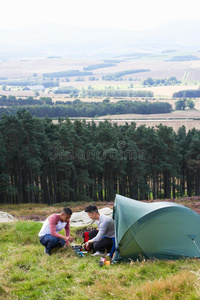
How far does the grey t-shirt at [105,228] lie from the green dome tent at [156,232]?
0.83ft

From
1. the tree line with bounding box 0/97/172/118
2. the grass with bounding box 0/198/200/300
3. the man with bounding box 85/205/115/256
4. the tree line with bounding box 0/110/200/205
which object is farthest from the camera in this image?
the tree line with bounding box 0/97/172/118

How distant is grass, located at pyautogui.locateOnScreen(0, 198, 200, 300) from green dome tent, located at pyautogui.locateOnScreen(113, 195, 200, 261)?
0.40 m

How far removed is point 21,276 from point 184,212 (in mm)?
5140

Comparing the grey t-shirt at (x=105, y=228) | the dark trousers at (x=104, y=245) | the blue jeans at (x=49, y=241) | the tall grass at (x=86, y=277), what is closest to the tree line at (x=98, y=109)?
the blue jeans at (x=49, y=241)

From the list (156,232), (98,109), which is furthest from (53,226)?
(98,109)

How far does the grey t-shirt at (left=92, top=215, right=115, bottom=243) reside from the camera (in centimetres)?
1106

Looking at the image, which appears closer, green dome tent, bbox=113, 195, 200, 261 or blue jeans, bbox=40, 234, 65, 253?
green dome tent, bbox=113, 195, 200, 261

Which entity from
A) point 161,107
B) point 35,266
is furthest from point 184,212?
point 161,107

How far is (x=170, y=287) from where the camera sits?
7250mm

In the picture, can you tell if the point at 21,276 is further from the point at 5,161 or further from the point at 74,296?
the point at 5,161

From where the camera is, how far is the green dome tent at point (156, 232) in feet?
33.7

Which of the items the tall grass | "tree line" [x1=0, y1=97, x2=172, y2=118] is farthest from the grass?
"tree line" [x1=0, y1=97, x2=172, y2=118]

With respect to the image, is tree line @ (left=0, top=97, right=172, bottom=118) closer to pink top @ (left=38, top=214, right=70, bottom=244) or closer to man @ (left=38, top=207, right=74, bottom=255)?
pink top @ (left=38, top=214, right=70, bottom=244)

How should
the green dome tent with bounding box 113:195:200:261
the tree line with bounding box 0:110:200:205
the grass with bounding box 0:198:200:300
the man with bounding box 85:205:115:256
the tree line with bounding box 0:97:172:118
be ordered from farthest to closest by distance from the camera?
the tree line with bounding box 0:97:172:118 < the tree line with bounding box 0:110:200:205 < the man with bounding box 85:205:115:256 < the green dome tent with bounding box 113:195:200:261 < the grass with bounding box 0:198:200:300
